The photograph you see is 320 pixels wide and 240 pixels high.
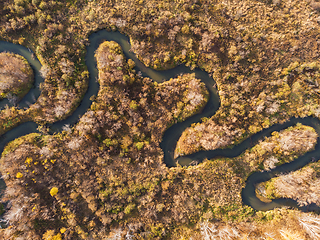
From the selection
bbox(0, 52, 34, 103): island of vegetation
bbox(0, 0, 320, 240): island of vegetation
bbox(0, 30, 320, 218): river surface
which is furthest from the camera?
bbox(0, 30, 320, 218): river surface

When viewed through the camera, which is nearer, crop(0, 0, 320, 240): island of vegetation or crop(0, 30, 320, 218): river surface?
crop(0, 0, 320, 240): island of vegetation

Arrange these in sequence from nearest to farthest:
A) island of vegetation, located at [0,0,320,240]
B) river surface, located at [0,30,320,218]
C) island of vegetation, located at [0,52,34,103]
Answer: island of vegetation, located at [0,52,34,103] < island of vegetation, located at [0,0,320,240] < river surface, located at [0,30,320,218]

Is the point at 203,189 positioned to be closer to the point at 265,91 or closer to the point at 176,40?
the point at 265,91

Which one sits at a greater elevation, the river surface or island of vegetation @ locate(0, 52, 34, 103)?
island of vegetation @ locate(0, 52, 34, 103)

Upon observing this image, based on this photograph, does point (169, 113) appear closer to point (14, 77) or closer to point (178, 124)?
point (178, 124)

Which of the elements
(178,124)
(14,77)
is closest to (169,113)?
(178,124)
